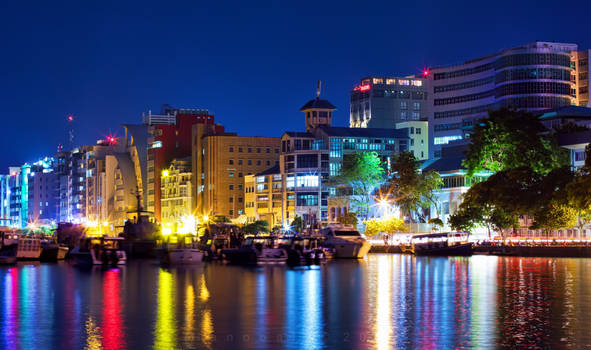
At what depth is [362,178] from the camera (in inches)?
7062

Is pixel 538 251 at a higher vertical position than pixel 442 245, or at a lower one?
lower

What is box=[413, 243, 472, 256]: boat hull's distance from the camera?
13000cm

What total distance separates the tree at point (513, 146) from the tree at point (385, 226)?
67.0 feet

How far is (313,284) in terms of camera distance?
7444 centimetres

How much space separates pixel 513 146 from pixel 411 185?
26.0m

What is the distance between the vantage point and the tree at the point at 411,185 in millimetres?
158500

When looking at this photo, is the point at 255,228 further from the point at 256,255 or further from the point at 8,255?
the point at 256,255

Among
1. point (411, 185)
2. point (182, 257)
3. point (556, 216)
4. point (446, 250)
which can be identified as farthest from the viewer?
point (411, 185)

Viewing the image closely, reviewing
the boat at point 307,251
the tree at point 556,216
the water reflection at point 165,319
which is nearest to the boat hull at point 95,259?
the boat at point 307,251

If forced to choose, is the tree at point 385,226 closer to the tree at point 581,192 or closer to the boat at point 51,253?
the tree at point 581,192

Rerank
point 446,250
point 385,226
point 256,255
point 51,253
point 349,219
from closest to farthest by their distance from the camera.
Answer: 1. point 256,255
2. point 446,250
3. point 51,253
4. point 385,226
5. point 349,219

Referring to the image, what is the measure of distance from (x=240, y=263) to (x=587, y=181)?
42.5 meters

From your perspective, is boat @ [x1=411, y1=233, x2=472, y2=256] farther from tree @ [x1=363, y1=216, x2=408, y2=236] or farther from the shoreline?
tree @ [x1=363, y1=216, x2=408, y2=236]

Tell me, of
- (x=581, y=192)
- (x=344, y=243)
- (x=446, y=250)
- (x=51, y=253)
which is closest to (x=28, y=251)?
(x=51, y=253)
